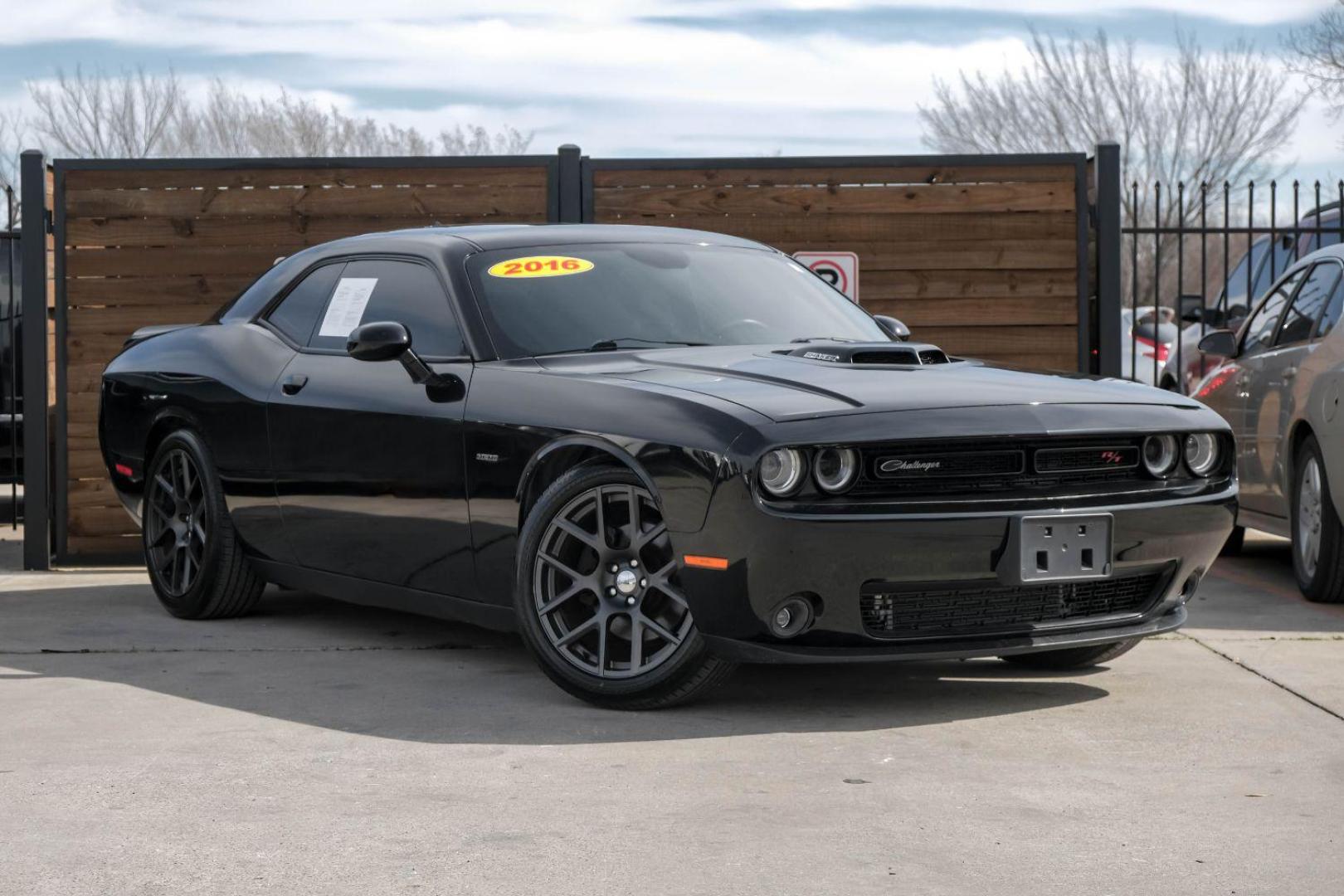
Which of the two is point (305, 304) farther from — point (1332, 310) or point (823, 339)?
point (1332, 310)

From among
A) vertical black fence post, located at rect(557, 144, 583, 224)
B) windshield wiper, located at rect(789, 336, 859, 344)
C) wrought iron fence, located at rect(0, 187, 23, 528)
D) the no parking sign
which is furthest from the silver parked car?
wrought iron fence, located at rect(0, 187, 23, 528)

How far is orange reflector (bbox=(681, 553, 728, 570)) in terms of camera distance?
5137 mm

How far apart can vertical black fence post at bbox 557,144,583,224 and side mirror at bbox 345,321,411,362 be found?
12.1 ft

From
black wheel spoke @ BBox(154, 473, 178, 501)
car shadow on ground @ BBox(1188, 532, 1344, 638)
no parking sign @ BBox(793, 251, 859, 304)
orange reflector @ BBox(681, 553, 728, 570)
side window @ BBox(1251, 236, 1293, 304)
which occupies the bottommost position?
car shadow on ground @ BBox(1188, 532, 1344, 638)

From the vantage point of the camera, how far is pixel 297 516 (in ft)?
22.8

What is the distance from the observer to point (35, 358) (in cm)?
973

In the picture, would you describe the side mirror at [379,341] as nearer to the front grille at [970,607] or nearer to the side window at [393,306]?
the side window at [393,306]

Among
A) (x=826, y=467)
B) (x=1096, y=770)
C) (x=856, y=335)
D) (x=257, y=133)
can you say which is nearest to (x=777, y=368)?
(x=826, y=467)

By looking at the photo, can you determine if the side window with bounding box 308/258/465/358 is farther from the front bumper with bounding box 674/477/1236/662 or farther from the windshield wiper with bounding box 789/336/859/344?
the front bumper with bounding box 674/477/1236/662

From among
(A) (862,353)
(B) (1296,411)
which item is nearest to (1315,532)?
(B) (1296,411)

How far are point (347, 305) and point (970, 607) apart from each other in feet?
9.28

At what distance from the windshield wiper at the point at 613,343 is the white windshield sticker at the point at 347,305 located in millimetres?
1078

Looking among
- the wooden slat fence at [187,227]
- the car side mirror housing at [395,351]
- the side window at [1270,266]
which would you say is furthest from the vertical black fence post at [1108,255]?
the side window at [1270,266]

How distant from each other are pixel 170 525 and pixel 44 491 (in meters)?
2.33
